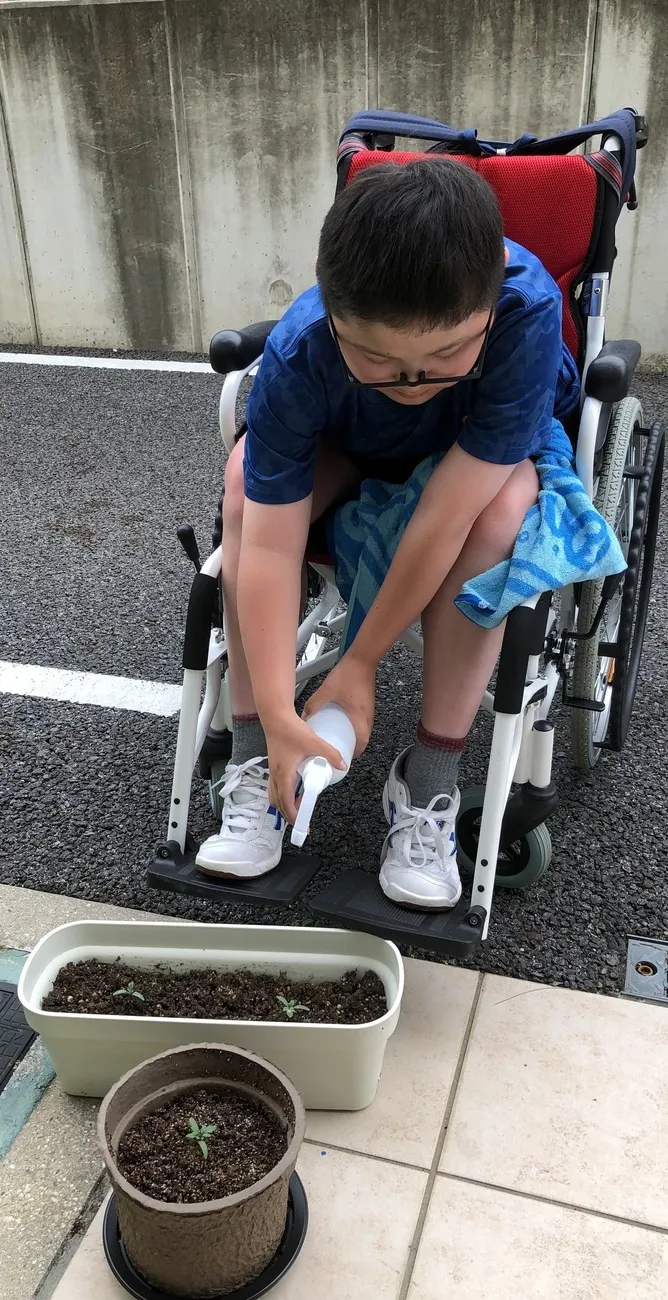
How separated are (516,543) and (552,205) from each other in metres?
0.50

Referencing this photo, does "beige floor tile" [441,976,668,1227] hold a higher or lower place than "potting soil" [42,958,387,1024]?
lower

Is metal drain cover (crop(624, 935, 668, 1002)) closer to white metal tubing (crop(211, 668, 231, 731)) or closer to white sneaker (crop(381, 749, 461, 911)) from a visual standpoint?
white sneaker (crop(381, 749, 461, 911))

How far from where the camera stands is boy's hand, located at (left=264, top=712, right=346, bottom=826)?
1176 millimetres

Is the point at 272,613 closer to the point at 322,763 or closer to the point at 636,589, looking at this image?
the point at 322,763

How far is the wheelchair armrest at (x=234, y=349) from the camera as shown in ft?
4.67

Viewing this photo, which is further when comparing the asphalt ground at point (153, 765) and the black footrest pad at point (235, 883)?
the asphalt ground at point (153, 765)

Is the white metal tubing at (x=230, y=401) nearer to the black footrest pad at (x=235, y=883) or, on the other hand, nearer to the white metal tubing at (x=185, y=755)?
the white metal tubing at (x=185, y=755)

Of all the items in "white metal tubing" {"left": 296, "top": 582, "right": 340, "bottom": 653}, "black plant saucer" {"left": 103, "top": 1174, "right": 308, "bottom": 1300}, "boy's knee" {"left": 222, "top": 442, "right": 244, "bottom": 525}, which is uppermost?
"boy's knee" {"left": 222, "top": 442, "right": 244, "bottom": 525}

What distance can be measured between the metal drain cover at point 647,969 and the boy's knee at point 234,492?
80 centimetres

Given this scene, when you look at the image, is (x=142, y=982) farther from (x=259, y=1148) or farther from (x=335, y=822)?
(x=335, y=822)

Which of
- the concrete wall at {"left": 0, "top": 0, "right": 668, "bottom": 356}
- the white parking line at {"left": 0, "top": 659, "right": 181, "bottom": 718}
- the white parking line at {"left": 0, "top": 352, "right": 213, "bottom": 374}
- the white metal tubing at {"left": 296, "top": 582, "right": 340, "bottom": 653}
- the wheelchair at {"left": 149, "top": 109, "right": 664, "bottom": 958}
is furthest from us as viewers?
the white parking line at {"left": 0, "top": 352, "right": 213, "bottom": 374}

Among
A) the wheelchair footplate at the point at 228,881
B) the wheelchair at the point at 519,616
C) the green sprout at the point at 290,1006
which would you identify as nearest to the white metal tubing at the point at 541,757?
the wheelchair at the point at 519,616

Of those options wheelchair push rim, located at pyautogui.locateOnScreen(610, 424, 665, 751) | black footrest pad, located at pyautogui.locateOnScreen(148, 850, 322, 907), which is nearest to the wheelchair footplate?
black footrest pad, located at pyautogui.locateOnScreen(148, 850, 322, 907)

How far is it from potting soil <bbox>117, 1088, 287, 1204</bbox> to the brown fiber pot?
0.04ft
